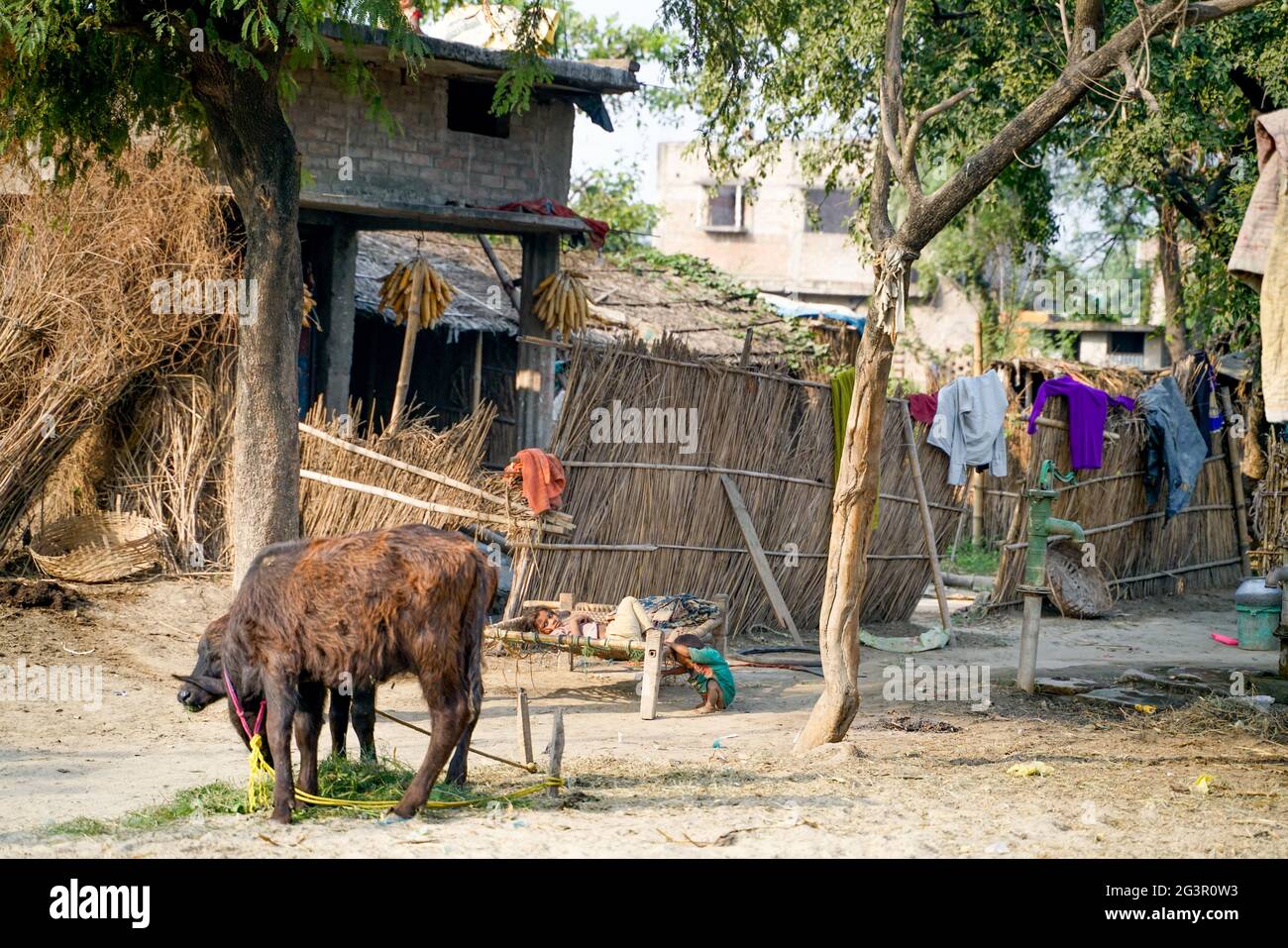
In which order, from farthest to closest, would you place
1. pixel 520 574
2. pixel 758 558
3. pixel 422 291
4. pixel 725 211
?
1. pixel 725 211
2. pixel 422 291
3. pixel 758 558
4. pixel 520 574

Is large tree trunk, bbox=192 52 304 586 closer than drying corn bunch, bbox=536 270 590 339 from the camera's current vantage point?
Yes

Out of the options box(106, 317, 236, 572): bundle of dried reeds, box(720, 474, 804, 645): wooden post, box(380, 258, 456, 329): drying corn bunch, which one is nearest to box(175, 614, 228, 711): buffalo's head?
box(106, 317, 236, 572): bundle of dried reeds

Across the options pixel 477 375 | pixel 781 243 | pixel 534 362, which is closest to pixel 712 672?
pixel 534 362

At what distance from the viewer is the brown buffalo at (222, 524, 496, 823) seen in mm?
4973

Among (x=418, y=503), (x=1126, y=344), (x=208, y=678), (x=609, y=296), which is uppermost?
(x=1126, y=344)

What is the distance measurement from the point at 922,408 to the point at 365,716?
7.70 meters

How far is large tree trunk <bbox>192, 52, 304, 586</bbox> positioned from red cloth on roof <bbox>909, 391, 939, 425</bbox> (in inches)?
250

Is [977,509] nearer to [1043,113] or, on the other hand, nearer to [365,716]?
[1043,113]

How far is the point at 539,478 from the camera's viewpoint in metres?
9.30

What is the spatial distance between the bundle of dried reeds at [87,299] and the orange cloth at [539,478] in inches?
123

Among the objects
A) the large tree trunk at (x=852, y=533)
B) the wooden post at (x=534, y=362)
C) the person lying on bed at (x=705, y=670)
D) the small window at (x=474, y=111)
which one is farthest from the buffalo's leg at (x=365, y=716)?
the small window at (x=474, y=111)

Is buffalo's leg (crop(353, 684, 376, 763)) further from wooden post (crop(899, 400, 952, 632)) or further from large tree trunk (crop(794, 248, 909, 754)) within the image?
wooden post (crop(899, 400, 952, 632))

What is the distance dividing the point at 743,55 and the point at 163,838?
20.1ft

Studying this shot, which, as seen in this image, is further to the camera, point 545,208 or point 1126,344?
point 1126,344
